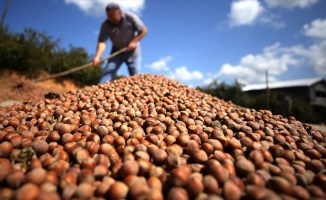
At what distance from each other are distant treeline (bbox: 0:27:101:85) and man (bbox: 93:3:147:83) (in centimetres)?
801

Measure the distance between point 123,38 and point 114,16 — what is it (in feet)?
1.78

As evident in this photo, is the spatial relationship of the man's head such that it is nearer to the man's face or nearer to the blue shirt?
the man's face

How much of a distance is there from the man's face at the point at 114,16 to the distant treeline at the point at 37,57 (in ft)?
27.2

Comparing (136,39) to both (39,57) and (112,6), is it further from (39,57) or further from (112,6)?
(39,57)

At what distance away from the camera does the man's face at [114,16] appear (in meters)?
4.92

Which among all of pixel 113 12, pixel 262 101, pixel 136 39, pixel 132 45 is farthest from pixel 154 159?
pixel 262 101

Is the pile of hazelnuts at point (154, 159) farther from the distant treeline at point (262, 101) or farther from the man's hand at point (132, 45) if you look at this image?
the distant treeline at point (262, 101)

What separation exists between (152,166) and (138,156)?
12 centimetres

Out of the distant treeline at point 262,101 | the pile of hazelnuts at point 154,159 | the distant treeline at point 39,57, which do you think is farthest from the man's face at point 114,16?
the distant treeline at point 262,101

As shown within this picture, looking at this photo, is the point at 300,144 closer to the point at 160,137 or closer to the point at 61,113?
the point at 160,137

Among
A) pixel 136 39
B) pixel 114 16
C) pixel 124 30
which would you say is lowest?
pixel 136 39

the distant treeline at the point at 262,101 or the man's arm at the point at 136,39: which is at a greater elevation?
the man's arm at the point at 136,39

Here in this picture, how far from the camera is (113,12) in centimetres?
491

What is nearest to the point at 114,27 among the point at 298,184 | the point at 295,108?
the point at 298,184
